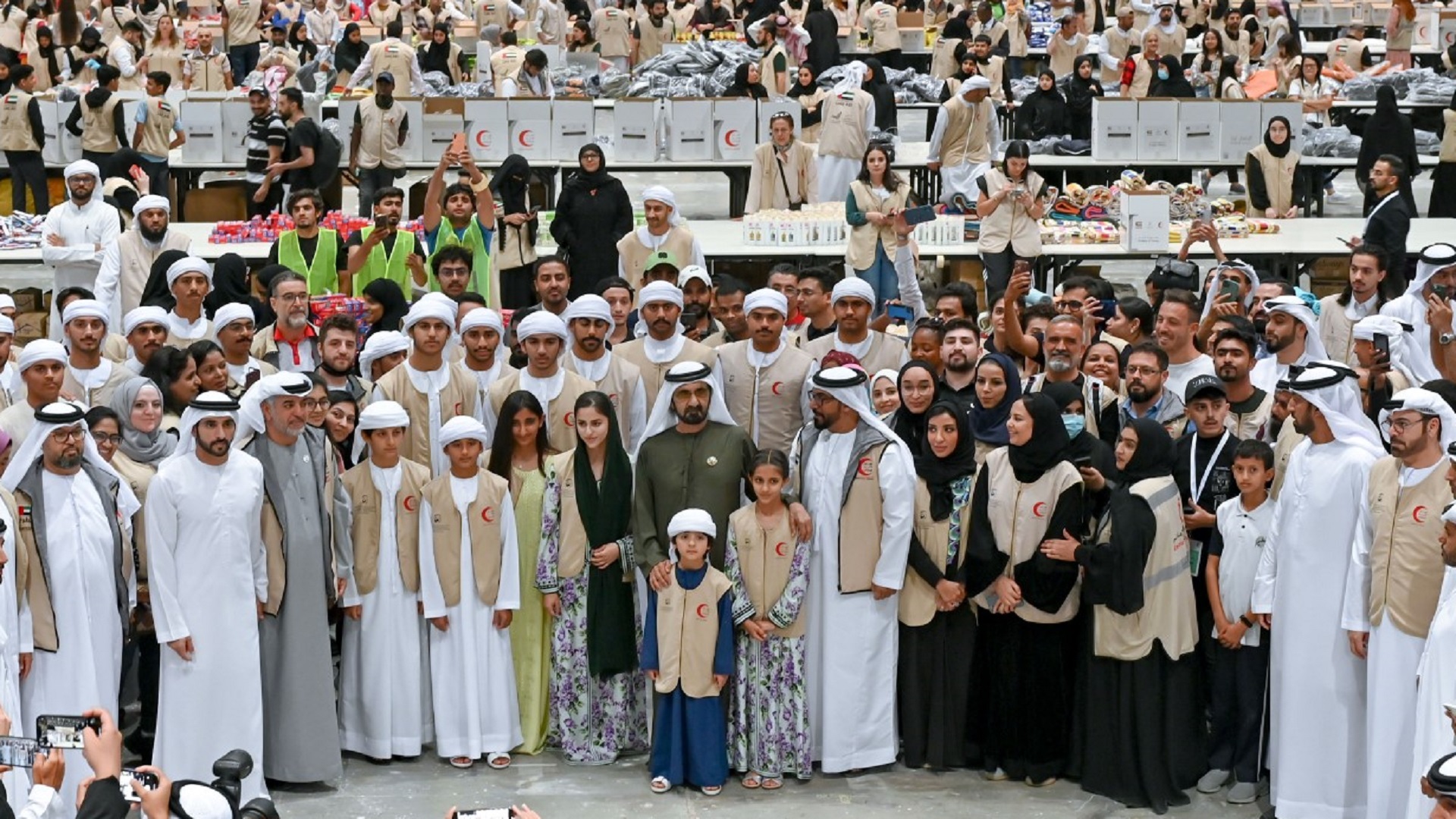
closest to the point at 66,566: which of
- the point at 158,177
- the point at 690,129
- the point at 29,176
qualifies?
the point at 158,177

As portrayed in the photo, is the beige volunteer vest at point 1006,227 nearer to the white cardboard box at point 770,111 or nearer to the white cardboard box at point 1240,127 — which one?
the white cardboard box at point 770,111

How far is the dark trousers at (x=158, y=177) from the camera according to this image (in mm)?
16031

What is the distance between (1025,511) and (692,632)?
4.22 ft

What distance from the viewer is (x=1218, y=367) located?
796cm

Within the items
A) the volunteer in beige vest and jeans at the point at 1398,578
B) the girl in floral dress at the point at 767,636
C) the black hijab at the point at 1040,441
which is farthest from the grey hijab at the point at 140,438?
the volunteer in beige vest and jeans at the point at 1398,578

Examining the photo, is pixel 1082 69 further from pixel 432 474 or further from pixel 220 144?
pixel 432 474

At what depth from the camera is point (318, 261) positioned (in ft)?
35.7

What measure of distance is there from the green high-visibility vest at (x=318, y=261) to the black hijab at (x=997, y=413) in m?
4.24

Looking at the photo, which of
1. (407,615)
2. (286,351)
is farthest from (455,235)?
(407,615)

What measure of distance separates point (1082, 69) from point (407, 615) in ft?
39.3

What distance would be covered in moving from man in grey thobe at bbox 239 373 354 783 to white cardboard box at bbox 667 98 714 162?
31.2ft

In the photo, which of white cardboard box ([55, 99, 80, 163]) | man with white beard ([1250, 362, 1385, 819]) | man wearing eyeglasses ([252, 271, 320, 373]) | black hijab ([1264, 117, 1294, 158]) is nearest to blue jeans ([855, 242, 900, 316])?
man wearing eyeglasses ([252, 271, 320, 373])

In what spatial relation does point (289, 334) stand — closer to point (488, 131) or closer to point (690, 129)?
point (488, 131)

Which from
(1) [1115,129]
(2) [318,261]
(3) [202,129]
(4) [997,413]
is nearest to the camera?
(4) [997,413]
